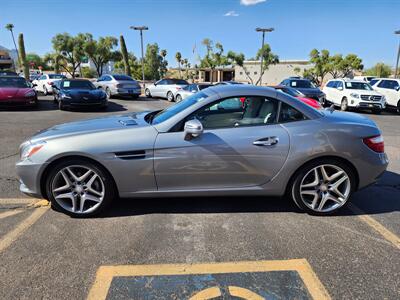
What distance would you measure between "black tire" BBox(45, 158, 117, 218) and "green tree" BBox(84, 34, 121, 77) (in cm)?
4886

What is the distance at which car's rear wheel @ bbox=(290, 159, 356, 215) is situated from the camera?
351 cm

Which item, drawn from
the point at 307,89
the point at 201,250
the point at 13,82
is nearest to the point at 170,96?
the point at 307,89

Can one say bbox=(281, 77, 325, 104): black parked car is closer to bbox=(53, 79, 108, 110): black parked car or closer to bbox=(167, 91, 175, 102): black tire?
bbox=(167, 91, 175, 102): black tire

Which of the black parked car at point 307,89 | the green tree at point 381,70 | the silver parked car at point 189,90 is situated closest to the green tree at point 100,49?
the silver parked car at point 189,90

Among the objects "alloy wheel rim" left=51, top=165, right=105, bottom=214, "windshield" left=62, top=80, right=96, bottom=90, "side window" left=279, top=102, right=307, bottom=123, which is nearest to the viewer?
"alloy wheel rim" left=51, top=165, right=105, bottom=214

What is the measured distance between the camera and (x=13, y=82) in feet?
42.4

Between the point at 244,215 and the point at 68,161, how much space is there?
2.09 m

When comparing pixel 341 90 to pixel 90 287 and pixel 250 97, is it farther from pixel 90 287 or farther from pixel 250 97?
pixel 90 287

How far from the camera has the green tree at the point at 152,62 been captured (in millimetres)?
69750

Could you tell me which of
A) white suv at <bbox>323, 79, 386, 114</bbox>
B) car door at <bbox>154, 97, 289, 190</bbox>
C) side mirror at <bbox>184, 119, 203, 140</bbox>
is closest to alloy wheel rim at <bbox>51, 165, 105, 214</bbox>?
car door at <bbox>154, 97, 289, 190</bbox>

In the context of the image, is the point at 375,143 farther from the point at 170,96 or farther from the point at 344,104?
the point at 170,96


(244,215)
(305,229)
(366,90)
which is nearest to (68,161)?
(244,215)

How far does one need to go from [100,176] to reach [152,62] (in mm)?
71162

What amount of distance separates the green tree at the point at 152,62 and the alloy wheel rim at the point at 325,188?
226 ft
